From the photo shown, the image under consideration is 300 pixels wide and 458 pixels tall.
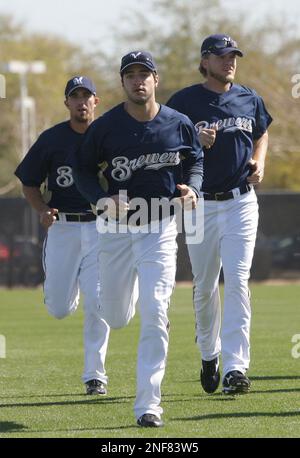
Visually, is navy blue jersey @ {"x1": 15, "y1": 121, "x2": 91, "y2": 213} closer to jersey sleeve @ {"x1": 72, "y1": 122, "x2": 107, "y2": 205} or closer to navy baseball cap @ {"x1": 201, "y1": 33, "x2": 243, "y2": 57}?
navy baseball cap @ {"x1": 201, "y1": 33, "x2": 243, "y2": 57}

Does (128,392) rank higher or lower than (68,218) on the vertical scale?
lower

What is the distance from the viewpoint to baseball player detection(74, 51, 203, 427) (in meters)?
7.16

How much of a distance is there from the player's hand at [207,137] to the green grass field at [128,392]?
1.93 meters

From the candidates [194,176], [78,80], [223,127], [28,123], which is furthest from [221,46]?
[28,123]

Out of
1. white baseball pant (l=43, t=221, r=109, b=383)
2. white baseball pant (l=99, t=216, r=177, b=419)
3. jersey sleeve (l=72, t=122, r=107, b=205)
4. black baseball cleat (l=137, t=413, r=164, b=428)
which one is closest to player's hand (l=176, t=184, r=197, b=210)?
white baseball pant (l=99, t=216, r=177, b=419)

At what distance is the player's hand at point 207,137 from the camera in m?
8.43

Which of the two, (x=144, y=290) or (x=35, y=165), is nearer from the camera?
(x=144, y=290)

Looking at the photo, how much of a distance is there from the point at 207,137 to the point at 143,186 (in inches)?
46.7

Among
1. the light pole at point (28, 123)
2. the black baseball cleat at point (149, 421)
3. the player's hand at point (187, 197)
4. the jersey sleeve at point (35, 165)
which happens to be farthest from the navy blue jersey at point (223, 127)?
the light pole at point (28, 123)

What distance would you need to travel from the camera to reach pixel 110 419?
749cm

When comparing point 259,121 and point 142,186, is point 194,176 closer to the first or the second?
point 142,186

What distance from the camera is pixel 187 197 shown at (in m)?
7.32
